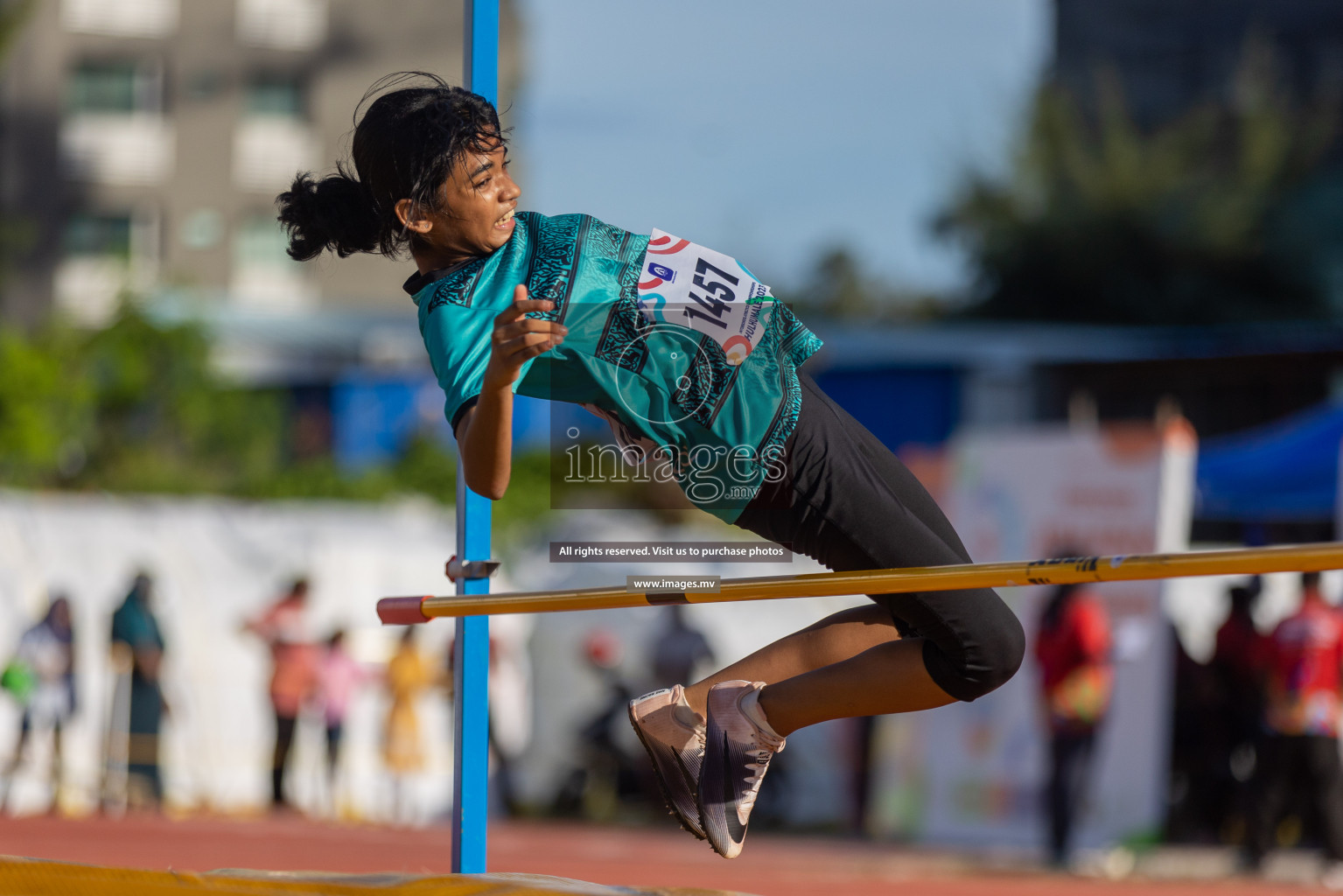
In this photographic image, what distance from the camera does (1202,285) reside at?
28938mm

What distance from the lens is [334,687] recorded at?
1170 centimetres

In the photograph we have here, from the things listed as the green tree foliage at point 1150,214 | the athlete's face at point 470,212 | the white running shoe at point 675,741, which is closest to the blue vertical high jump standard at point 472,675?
the white running shoe at point 675,741

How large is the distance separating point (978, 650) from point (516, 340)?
3.41 ft

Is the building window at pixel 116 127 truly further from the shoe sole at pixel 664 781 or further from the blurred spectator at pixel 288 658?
the shoe sole at pixel 664 781

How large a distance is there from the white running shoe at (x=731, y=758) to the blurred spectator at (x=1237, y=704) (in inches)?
255

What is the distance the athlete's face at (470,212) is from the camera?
10.4 feet

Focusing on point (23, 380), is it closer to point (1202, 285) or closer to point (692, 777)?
point (692, 777)

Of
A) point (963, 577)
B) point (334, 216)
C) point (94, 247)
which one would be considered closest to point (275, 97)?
point (94, 247)

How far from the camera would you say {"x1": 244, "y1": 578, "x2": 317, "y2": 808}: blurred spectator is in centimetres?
1148

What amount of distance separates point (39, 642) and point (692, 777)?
8.58 meters

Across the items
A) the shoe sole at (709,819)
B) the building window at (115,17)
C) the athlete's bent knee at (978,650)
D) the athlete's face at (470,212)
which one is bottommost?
the shoe sole at (709,819)

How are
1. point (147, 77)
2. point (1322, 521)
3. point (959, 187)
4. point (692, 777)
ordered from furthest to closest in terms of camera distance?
point (959, 187) → point (147, 77) → point (1322, 521) → point (692, 777)

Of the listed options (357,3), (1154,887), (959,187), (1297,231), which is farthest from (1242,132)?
(1154,887)

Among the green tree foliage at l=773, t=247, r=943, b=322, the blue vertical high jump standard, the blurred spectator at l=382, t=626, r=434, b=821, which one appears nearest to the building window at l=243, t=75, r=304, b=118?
the green tree foliage at l=773, t=247, r=943, b=322
